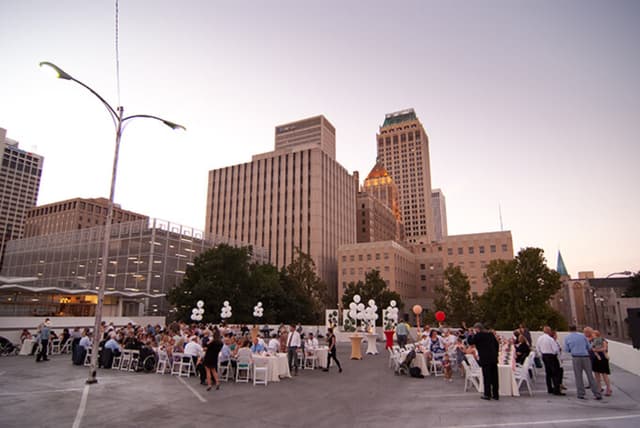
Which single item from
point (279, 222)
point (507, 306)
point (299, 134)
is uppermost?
point (299, 134)

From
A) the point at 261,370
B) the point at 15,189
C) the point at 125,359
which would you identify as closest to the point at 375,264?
the point at 125,359

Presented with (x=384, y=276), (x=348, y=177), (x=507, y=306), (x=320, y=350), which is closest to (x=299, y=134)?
(x=348, y=177)

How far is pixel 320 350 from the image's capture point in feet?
55.0

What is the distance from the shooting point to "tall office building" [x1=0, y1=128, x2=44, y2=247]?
149 meters

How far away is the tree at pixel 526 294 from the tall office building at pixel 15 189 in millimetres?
173716

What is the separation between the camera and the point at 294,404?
932 cm

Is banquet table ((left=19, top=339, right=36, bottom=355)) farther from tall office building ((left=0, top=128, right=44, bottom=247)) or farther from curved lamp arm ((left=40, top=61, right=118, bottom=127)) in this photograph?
tall office building ((left=0, top=128, right=44, bottom=247))

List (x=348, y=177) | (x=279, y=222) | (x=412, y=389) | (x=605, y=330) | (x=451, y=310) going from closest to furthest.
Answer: (x=412, y=389)
(x=451, y=310)
(x=279, y=222)
(x=605, y=330)
(x=348, y=177)

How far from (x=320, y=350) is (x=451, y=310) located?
125ft

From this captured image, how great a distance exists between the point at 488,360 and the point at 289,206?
3324 inches

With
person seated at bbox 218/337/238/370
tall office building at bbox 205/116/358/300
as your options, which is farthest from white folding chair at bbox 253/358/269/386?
tall office building at bbox 205/116/358/300

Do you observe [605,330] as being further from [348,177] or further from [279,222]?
[279,222]

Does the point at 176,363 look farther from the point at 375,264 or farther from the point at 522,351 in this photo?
the point at 375,264

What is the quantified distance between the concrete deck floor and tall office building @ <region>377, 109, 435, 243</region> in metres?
149
